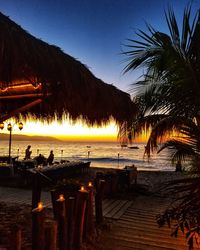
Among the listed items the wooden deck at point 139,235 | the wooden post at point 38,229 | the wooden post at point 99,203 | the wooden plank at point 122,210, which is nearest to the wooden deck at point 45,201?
the wooden plank at point 122,210

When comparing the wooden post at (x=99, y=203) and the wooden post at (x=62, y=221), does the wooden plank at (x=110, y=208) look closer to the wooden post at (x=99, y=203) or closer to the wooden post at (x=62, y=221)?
the wooden post at (x=99, y=203)

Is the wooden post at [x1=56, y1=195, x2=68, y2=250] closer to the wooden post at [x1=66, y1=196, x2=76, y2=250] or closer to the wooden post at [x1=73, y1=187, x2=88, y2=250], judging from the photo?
the wooden post at [x1=66, y1=196, x2=76, y2=250]

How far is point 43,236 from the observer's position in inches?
93.3

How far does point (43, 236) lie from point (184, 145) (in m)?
2.18

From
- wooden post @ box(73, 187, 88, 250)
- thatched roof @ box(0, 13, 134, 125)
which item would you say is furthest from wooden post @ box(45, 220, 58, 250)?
thatched roof @ box(0, 13, 134, 125)

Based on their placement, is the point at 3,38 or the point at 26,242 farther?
the point at 26,242

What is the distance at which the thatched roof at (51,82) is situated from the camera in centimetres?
213

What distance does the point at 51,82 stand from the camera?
2555mm

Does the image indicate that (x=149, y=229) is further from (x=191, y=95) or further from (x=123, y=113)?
(x=191, y=95)

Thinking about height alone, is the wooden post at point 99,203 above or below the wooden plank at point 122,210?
above

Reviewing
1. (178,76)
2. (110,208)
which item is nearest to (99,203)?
(110,208)

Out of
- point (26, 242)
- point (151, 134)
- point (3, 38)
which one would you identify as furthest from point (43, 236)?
point (151, 134)

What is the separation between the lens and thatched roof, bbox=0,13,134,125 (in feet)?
7.00

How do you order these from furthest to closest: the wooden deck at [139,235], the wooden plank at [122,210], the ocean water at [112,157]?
the ocean water at [112,157], the wooden plank at [122,210], the wooden deck at [139,235]
